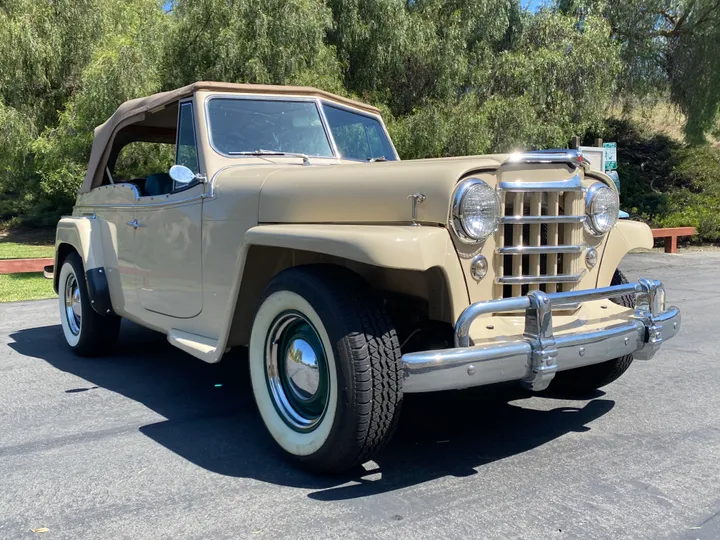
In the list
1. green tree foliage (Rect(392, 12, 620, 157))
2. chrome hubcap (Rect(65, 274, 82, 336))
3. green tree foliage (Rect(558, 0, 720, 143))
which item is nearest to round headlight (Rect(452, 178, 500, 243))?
chrome hubcap (Rect(65, 274, 82, 336))

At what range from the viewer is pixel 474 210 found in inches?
111

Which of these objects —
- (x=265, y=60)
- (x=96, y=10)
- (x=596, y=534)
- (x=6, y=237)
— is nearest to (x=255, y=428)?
(x=596, y=534)

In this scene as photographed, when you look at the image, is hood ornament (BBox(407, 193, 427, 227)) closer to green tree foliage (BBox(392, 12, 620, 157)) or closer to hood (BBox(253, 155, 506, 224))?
hood (BBox(253, 155, 506, 224))

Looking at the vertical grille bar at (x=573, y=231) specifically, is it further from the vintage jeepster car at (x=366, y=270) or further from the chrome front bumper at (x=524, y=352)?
the chrome front bumper at (x=524, y=352)

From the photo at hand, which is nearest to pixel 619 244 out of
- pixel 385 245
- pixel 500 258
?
pixel 500 258

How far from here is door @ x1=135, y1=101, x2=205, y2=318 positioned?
383cm

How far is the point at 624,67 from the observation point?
2088cm

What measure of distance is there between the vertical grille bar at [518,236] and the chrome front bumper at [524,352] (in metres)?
0.26

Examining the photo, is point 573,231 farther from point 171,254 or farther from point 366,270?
point 171,254

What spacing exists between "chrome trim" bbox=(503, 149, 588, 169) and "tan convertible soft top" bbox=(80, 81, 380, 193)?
5.77 feet

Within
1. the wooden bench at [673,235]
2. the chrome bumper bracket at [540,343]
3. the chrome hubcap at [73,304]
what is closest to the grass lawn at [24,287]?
the chrome hubcap at [73,304]

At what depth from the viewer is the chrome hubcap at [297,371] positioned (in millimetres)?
2957

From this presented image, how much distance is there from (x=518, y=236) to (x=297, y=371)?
48.2 inches

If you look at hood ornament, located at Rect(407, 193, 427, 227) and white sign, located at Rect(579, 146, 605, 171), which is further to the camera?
white sign, located at Rect(579, 146, 605, 171)
